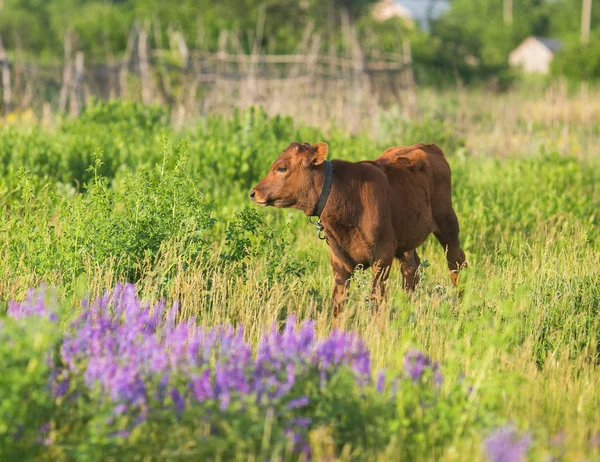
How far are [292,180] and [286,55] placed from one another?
70.2ft

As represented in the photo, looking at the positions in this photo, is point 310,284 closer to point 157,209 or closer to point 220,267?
point 220,267

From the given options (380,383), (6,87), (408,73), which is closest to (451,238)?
(380,383)

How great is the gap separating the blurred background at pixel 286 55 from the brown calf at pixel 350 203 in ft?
23.1

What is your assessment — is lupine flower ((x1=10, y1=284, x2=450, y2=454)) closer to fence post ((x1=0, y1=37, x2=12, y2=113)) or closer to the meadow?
the meadow

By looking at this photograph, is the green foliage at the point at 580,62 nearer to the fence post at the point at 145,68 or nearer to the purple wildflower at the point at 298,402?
the fence post at the point at 145,68

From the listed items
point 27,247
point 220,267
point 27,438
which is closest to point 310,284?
point 220,267

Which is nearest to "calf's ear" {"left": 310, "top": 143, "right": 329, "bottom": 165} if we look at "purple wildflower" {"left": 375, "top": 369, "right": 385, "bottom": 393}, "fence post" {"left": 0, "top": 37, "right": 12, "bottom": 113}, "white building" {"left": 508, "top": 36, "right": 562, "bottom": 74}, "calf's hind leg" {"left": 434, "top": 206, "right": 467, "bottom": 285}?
"calf's hind leg" {"left": 434, "top": 206, "right": 467, "bottom": 285}

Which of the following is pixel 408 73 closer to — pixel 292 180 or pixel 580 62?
pixel 292 180

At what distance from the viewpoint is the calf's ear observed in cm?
600

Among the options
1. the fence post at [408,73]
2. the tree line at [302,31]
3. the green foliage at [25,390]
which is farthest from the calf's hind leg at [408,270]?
the tree line at [302,31]

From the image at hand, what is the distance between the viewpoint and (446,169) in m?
7.37

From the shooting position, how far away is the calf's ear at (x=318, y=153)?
600 centimetres

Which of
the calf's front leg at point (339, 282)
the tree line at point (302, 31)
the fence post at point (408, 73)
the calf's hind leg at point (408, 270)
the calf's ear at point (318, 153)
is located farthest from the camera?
the tree line at point (302, 31)

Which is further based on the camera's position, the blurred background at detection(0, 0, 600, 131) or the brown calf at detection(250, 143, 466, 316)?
the blurred background at detection(0, 0, 600, 131)
